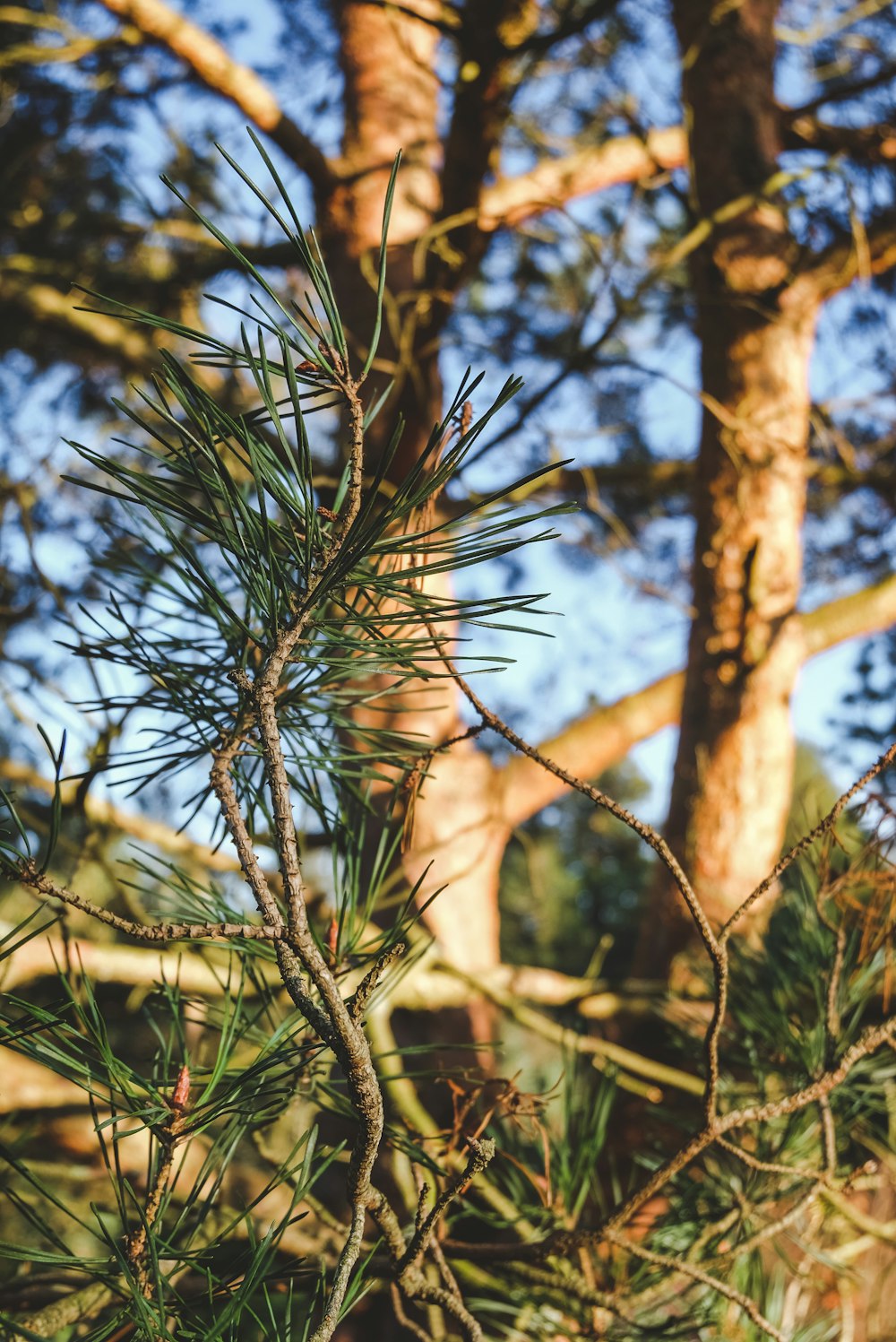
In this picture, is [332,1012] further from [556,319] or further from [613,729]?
[556,319]

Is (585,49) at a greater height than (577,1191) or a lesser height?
greater

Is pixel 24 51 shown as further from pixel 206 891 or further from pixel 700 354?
pixel 206 891

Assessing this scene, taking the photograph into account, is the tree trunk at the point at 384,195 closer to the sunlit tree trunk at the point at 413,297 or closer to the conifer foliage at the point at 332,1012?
the sunlit tree trunk at the point at 413,297

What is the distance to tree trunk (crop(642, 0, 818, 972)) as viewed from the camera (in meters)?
1.32

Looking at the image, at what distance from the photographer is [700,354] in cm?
148

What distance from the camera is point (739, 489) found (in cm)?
139

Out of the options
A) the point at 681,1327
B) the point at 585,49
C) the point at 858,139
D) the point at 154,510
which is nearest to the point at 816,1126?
the point at 681,1327

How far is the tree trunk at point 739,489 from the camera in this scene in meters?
1.32

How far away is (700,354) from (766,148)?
1.14 feet

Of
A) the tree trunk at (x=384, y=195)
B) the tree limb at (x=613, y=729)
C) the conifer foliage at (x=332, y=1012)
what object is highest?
the tree trunk at (x=384, y=195)

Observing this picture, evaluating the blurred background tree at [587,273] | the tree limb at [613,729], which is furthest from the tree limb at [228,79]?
the tree limb at [613,729]

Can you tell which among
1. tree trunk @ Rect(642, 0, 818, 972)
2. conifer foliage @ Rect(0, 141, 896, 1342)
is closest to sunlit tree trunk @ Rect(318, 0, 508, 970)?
tree trunk @ Rect(642, 0, 818, 972)

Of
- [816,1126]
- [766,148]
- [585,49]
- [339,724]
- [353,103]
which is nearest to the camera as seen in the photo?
[339,724]

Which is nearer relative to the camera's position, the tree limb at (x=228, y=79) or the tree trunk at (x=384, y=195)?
the tree trunk at (x=384, y=195)
